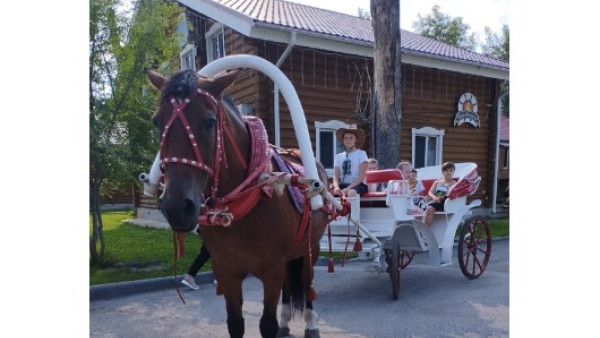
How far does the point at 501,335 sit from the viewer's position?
2580mm

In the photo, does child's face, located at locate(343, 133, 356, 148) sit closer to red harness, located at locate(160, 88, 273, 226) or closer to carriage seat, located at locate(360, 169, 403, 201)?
carriage seat, located at locate(360, 169, 403, 201)

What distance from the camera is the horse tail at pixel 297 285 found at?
2.90 metres

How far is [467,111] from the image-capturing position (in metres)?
4.06

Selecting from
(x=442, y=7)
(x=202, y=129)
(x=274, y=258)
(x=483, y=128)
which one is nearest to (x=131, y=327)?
(x=274, y=258)

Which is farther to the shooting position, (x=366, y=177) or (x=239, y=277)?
(x=366, y=177)

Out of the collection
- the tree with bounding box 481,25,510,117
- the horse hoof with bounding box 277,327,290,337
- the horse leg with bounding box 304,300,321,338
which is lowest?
A: the horse hoof with bounding box 277,327,290,337

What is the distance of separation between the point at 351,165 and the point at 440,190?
1.04m

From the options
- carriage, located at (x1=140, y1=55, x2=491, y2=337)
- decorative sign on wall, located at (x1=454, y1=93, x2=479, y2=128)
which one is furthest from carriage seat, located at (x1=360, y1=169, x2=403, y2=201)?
decorative sign on wall, located at (x1=454, y1=93, x2=479, y2=128)

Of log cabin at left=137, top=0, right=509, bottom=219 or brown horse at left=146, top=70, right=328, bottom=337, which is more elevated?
log cabin at left=137, top=0, right=509, bottom=219

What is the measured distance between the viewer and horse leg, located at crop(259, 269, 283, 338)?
81.5 inches

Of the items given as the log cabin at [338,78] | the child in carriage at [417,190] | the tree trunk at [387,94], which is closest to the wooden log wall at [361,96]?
the log cabin at [338,78]

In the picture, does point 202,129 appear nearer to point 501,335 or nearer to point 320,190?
point 320,190

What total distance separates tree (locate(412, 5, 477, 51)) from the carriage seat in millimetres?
1026
